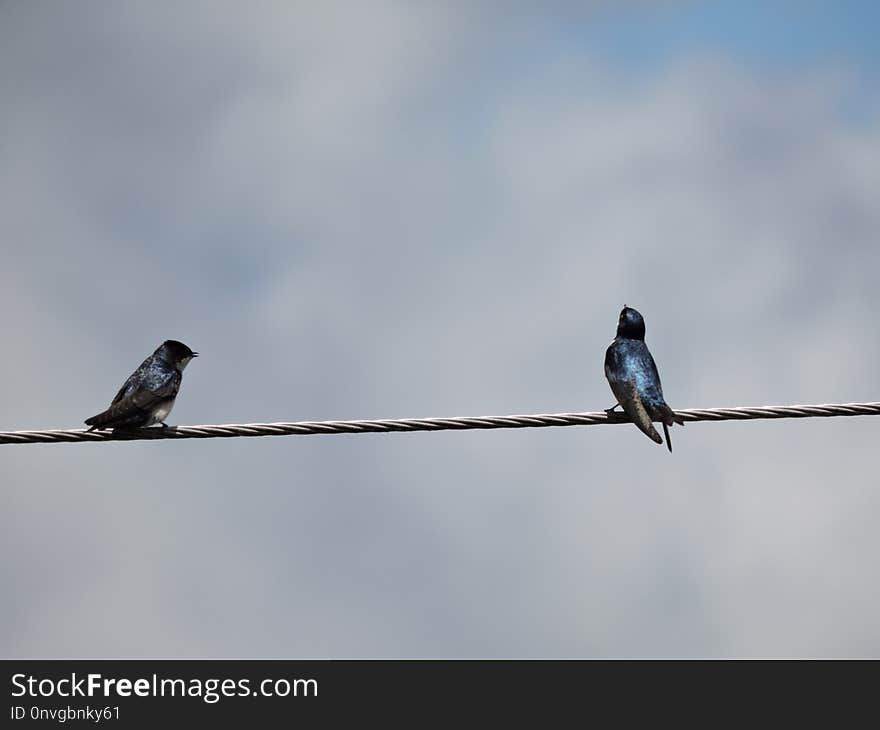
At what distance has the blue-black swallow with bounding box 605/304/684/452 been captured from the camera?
1186 centimetres

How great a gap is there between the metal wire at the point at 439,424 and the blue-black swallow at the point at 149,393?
133cm

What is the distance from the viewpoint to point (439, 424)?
9680 millimetres

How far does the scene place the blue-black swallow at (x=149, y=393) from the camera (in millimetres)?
11883

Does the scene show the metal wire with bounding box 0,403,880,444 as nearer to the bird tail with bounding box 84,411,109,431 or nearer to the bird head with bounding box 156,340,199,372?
the bird tail with bounding box 84,411,109,431

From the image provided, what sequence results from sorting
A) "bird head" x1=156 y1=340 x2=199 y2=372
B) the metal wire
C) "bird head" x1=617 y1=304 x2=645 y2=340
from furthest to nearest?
"bird head" x1=617 y1=304 x2=645 y2=340 < "bird head" x1=156 y1=340 x2=199 y2=372 < the metal wire

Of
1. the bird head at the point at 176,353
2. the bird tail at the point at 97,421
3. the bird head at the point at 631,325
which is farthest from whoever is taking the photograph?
the bird head at the point at 631,325

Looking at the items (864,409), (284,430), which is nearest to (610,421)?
(864,409)

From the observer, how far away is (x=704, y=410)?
398 inches

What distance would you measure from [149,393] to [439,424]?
353 cm

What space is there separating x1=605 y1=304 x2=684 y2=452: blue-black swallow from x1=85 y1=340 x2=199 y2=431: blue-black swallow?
3.90 meters

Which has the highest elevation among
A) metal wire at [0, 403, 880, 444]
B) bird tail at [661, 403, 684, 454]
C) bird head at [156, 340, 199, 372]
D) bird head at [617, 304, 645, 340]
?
bird head at [617, 304, 645, 340]

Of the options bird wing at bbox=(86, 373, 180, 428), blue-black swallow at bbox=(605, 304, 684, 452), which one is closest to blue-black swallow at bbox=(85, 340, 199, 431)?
bird wing at bbox=(86, 373, 180, 428)

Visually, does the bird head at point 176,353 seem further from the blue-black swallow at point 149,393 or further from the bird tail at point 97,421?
the bird tail at point 97,421

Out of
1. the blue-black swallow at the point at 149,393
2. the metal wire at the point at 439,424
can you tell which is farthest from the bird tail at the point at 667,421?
the blue-black swallow at the point at 149,393
